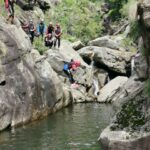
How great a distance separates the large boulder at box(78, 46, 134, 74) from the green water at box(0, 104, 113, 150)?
36.8 feet

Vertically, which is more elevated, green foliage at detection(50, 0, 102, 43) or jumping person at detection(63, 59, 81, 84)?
green foliage at detection(50, 0, 102, 43)

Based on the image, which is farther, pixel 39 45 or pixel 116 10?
pixel 116 10

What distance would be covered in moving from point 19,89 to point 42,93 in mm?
3037

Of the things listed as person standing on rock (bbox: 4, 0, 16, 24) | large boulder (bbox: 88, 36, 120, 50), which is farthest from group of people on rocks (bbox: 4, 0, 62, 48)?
large boulder (bbox: 88, 36, 120, 50)

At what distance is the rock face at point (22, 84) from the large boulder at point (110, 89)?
5679mm

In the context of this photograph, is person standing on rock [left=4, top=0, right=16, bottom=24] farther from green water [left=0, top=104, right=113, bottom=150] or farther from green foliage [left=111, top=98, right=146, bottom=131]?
green foliage [left=111, top=98, right=146, bottom=131]

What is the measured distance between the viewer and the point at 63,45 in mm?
46250

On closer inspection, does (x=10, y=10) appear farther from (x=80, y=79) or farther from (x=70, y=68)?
(x=80, y=79)

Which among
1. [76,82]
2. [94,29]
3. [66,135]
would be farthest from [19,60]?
[94,29]

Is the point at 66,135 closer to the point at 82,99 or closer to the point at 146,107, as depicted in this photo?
the point at 146,107

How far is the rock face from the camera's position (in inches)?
1137

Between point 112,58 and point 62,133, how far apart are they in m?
20.2

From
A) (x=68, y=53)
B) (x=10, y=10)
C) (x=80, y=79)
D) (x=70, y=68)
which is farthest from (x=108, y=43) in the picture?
(x=10, y=10)

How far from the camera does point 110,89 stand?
4169 cm
